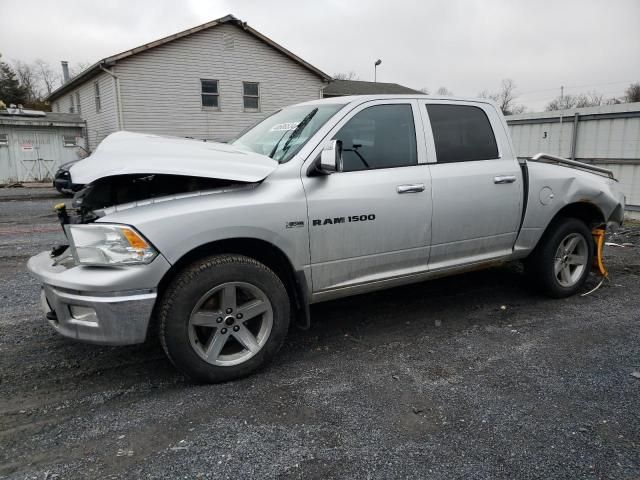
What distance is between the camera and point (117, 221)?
9.04 feet

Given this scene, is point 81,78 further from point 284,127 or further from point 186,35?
point 284,127

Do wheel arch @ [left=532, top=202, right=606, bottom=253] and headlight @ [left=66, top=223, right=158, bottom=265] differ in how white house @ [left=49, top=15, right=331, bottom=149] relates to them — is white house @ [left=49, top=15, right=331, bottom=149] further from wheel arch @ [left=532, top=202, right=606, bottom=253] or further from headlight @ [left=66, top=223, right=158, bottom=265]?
headlight @ [left=66, top=223, right=158, bottom=265]

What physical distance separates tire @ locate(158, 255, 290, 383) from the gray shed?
19.1 metres

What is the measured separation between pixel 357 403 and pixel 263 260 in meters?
1.17

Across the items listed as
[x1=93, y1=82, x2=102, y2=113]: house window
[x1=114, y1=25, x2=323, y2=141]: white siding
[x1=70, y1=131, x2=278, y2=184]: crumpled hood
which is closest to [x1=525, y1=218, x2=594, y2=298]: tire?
[x1=70, y1=131, x2=278, y2=184]: crumpled hood

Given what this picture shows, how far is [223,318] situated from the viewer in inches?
120

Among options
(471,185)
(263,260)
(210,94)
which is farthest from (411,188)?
(210,94)

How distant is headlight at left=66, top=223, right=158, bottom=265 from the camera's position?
8.97ft

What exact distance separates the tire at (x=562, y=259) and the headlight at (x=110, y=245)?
12.2 ft

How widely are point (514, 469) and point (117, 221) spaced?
2.53 meters

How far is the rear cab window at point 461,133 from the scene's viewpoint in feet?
13.0

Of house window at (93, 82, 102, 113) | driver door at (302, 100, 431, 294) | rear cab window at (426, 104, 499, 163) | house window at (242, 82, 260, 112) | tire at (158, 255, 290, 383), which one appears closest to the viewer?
tire at (158, 255, 290, 383)

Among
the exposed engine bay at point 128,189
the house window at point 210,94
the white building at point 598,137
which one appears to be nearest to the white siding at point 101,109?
the house window at point 210,94

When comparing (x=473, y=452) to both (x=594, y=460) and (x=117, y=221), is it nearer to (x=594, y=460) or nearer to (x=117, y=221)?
(x=594, y=460)
